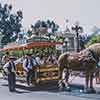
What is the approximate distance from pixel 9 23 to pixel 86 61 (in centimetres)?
5186

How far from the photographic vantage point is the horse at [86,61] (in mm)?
16561

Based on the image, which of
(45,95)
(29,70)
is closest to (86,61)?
(45,95)

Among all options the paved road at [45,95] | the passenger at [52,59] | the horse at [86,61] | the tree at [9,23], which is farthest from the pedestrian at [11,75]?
the tree at [9,23]

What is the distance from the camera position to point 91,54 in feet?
54.5

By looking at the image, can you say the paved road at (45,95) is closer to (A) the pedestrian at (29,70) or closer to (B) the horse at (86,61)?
(A) the pedestrian at (29,70)

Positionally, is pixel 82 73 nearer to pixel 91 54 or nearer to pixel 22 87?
pixel 91 54

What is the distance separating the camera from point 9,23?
222 feet

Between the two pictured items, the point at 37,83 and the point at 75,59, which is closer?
the point at 75,59

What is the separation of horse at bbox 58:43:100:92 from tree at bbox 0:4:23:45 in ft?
160

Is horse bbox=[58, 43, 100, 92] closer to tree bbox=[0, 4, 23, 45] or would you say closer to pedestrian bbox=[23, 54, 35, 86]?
pedestrian bbox=[23, 54, 35, 86]

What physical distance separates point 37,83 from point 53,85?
962mm

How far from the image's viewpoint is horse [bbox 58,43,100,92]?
16.6m

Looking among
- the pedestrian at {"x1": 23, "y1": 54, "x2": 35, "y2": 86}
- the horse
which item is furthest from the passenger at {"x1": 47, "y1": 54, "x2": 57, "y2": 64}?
the horse

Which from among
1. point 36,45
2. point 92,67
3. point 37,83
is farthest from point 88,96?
point 36,45
